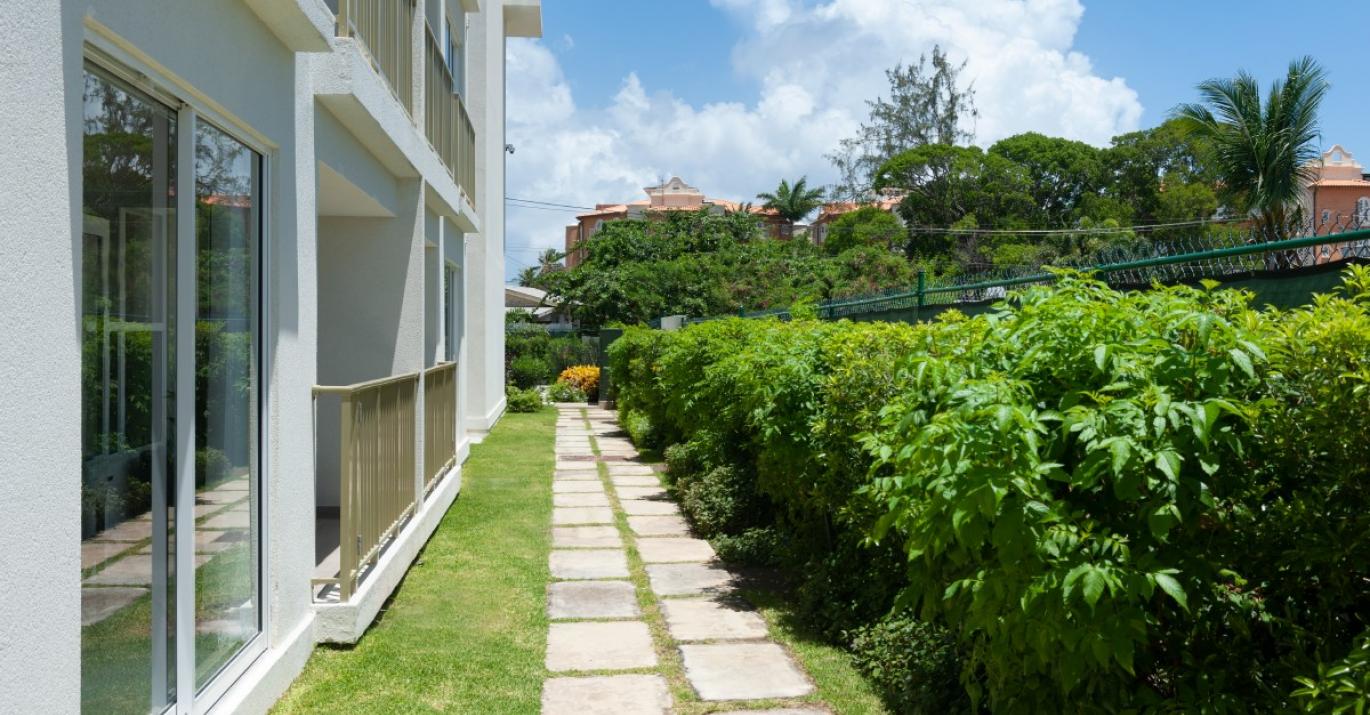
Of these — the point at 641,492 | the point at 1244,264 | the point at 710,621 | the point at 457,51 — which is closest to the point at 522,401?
the point at 457,51

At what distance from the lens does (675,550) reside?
8398mm

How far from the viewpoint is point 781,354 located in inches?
257

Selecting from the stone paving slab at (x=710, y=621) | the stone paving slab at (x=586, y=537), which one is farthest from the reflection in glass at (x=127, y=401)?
the stone paving slab at (x=586, y=537)

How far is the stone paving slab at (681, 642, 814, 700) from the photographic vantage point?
495 centimetres

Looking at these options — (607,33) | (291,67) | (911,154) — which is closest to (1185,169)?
(911,154)

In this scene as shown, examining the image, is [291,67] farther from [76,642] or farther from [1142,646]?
[1142,646]

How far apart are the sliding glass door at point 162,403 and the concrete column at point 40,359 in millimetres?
293

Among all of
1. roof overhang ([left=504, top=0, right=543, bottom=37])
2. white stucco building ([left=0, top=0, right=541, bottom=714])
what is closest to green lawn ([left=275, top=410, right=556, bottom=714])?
white stucco building ([left=0, top=0, right=541, bottom=714])

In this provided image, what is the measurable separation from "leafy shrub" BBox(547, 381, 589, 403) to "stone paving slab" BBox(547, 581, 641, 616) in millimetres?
19529

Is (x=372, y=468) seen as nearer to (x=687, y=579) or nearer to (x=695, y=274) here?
(x=687, y=579)

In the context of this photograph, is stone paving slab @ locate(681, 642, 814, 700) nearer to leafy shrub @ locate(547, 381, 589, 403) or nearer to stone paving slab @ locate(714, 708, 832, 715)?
stone paving slab @ locate(714, 708, 832, 715)

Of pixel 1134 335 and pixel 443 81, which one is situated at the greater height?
pixel 443 81

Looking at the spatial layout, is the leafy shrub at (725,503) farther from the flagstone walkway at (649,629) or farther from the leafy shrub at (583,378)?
the leafy shrub at (583,378)

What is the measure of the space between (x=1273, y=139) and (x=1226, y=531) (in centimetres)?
2678
